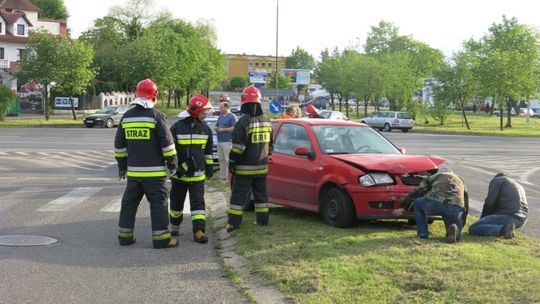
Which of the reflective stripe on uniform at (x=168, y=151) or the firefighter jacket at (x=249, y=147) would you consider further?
the firefighter jacket at (x=249, y=147)

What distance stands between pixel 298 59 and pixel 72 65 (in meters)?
118

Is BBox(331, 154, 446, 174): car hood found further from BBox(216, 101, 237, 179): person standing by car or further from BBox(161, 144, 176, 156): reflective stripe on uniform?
BBox(216, 101, 237, 179): person standing by car

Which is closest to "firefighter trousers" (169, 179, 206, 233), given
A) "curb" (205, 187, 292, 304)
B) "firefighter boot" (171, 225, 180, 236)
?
"firefighter boot" (171, 225, 180, 236)

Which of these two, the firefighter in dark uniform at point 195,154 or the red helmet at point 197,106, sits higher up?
the red helmet at point 197,106

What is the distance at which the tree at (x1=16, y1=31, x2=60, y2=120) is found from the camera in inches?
1786

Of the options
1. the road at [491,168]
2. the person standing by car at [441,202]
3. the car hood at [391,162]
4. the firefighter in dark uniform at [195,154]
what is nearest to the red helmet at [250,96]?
the firefighter in dark uniform at [195,154]

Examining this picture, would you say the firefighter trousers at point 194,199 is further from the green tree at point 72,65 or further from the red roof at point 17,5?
the red roof at point 17,5

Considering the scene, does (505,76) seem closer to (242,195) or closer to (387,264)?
(242,195)

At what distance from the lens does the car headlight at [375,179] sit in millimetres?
8406

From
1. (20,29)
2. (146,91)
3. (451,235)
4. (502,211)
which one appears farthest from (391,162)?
(20,29)

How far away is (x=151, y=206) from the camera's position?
25.6 ft

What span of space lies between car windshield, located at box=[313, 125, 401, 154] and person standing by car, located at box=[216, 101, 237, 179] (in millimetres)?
4955

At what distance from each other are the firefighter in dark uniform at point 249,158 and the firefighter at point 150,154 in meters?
1.09

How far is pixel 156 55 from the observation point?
58.2 metres
